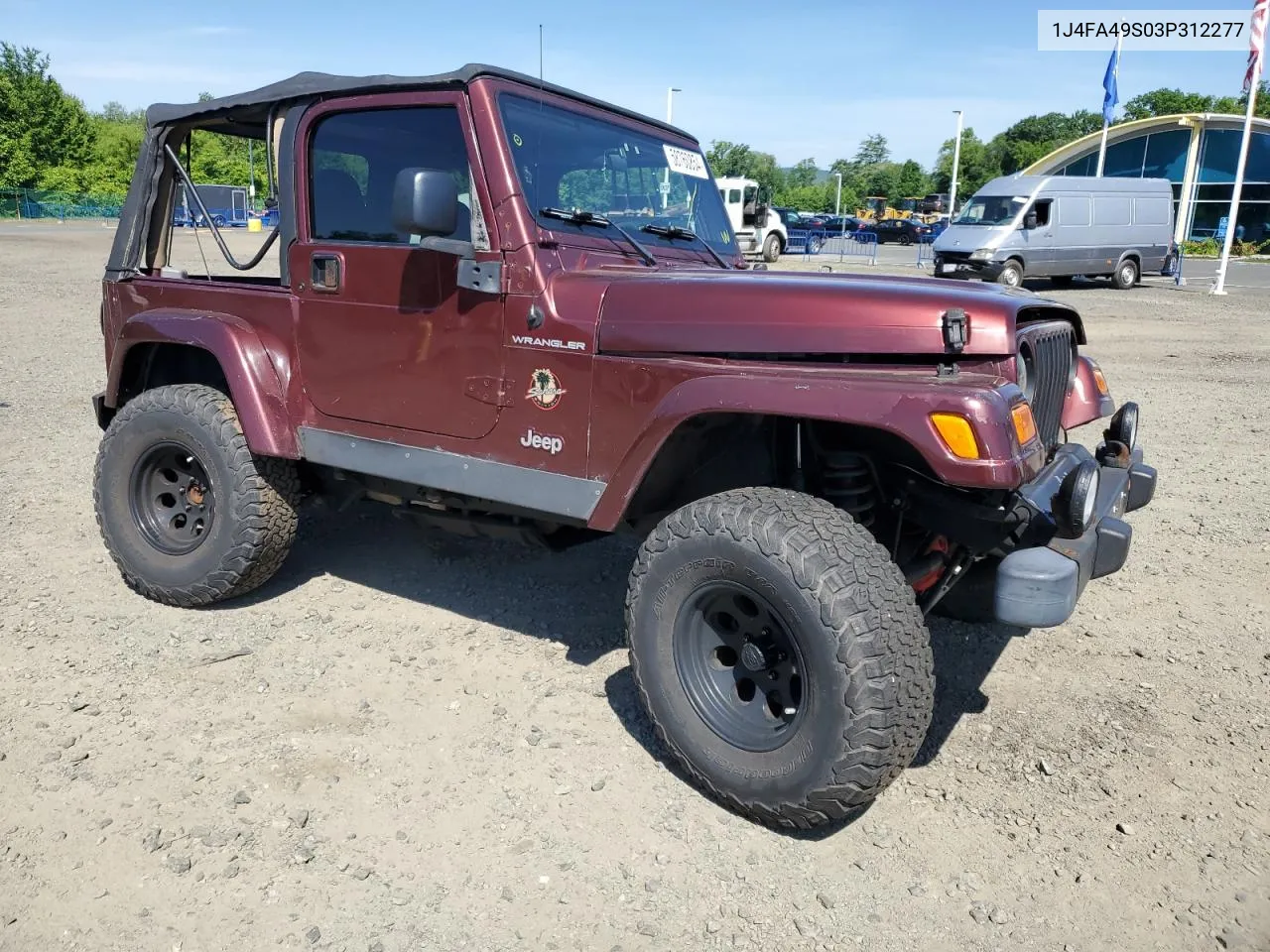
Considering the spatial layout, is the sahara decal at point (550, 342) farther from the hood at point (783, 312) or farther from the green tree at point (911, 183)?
the green tree at point (911, 183)

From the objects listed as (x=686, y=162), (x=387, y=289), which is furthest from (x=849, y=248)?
(x=387, y=289)

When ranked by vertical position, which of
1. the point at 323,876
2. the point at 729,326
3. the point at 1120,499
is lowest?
the point at 323,876

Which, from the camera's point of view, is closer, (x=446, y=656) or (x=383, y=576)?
(x=446, y=656)

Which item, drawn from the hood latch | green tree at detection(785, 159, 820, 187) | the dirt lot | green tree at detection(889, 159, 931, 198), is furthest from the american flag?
green tree at detection(785, 159, 820, 187)

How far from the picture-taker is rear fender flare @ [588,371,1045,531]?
243cm

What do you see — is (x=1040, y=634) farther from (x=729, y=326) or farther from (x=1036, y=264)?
(x=1036, y=264)

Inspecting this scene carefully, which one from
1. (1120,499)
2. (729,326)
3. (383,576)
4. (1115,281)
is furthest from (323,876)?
(1115,281)

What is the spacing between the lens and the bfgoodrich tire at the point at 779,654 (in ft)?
8.36

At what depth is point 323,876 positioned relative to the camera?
255cm

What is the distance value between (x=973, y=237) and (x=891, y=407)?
19923 millimetres

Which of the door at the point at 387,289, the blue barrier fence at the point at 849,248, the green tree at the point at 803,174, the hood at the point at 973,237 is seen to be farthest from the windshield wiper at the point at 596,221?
the green tree at the point at 803,174

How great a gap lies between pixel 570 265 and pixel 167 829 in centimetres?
211

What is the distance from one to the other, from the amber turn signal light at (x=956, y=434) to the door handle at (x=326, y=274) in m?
2.22

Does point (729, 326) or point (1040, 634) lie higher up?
point (729, 326)
